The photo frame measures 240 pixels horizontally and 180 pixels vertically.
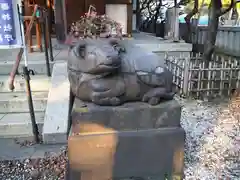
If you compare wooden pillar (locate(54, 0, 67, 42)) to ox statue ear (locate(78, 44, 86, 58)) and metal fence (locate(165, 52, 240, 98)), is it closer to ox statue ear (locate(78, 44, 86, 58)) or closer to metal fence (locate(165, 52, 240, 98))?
metal fence (locate(165, 52, 240, 98))

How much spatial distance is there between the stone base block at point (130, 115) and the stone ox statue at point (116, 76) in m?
0.06

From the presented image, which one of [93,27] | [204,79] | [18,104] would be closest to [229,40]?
[204,79]

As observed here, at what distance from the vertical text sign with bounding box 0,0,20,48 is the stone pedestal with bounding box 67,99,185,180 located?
1057 mm

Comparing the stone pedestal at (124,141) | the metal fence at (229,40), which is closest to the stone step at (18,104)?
the stone pedestal at (124,141)

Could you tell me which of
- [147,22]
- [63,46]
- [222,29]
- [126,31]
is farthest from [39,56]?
[147,22]

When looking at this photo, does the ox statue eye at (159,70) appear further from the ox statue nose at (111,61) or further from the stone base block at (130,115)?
the ox statue nose at (111,61)

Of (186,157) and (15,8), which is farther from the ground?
(15,8)

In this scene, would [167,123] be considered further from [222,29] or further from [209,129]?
[222,29]

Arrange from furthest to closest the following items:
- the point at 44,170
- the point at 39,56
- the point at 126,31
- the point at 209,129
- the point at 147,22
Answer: the point at 147,22, the point at 126,31, the point at 39,56, the point at 209,129, the point at 44,170

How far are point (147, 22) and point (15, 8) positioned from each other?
13.8 m

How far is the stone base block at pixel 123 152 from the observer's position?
2271 millimetres

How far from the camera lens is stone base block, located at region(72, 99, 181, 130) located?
87.0 inches

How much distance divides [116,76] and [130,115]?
1.22 ft

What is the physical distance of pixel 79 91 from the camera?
2.28 meters
